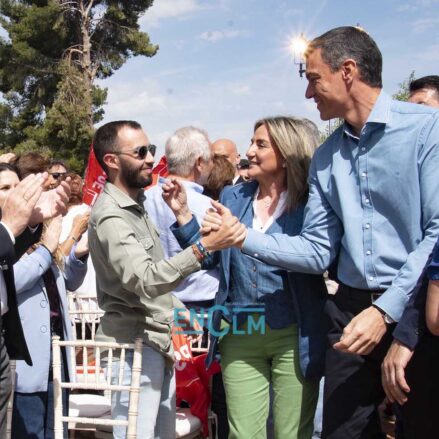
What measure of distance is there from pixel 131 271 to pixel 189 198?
4.08 ft

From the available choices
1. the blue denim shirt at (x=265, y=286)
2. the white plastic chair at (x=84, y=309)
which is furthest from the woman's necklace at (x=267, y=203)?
the white plastic chair at (x=84, y=309)

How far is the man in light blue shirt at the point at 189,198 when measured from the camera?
12.6ft

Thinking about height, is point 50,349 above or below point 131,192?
below

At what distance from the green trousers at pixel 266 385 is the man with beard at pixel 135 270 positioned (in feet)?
1.06

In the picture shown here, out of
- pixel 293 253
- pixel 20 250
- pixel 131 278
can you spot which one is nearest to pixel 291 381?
pixel 293 253

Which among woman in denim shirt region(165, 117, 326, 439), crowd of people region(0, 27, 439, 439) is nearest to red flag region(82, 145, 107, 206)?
crowd of people region(0, 27, 439, 439)

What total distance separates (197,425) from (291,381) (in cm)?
105

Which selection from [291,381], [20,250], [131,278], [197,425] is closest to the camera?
[131,278]

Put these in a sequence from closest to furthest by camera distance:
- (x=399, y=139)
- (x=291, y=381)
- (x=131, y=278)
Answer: (x=399, y=139), (x=131, y=278), (x=291, y=381)

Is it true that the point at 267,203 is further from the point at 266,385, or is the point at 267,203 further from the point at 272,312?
the point at 266,385

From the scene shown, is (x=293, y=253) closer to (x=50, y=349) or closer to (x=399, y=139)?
(x=399, y=139)

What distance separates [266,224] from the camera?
3.07 m

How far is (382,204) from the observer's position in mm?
2426

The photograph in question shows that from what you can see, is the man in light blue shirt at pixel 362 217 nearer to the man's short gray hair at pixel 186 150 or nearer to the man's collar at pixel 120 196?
the man's collar at pixel 120 196
